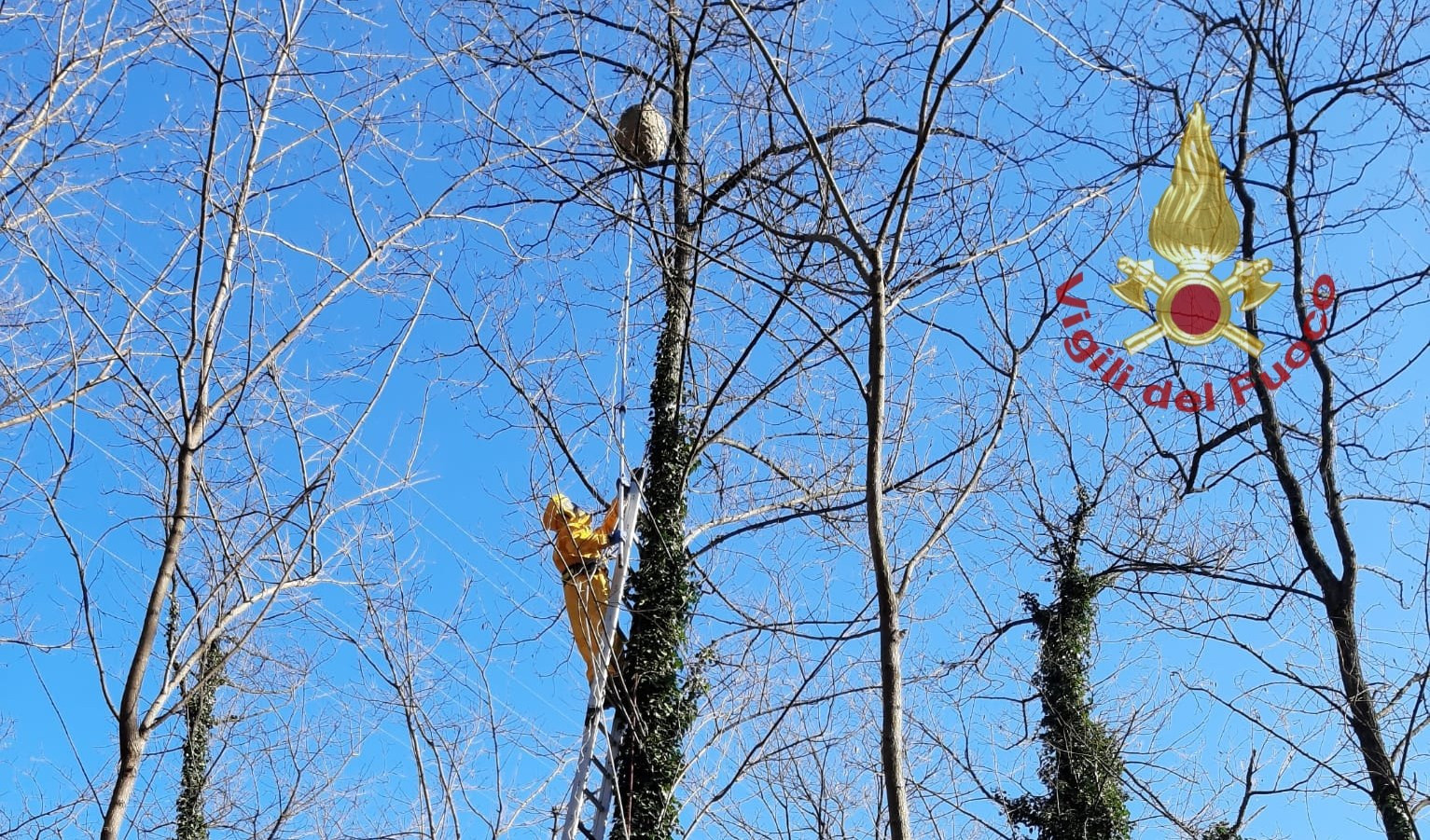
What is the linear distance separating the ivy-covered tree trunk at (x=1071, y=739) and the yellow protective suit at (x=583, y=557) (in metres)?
4.85

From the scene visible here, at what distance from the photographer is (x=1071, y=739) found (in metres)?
11.2

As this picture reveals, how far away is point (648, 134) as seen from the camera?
7.21 m

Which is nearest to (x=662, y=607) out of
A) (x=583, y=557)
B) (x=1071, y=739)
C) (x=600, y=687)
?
(x=583, y=557)

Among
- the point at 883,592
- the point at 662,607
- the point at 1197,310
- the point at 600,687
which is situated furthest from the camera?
the point at 1197,310

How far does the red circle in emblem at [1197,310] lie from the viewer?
33.9 ft

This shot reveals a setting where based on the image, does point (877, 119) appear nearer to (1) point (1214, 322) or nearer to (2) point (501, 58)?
(2) point (501, 58)

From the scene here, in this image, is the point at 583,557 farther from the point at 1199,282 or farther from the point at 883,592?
the point at 1199,282

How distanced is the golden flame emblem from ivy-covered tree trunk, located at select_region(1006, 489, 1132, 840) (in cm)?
241

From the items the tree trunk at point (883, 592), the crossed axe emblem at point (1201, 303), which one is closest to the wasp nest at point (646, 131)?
the tree trunk at point (883, 592)

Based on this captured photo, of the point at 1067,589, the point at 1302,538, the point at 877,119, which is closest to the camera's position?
the point at 877,119

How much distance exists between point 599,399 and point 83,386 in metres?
2.03

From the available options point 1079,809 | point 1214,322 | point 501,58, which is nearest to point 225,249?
point 501,58

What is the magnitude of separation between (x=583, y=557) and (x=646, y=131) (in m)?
2.33

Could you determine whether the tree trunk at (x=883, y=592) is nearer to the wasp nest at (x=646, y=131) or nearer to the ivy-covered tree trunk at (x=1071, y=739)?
the wasp nest at (x=646, y=131)
